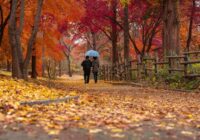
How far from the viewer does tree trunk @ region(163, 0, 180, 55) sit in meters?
20.3

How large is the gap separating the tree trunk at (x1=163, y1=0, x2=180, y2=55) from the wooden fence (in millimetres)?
879

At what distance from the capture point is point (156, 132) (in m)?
6.37

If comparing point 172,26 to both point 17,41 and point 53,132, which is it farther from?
point 53,132

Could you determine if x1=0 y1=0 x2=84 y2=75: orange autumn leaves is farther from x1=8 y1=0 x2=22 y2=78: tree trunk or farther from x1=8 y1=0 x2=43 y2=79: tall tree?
x1=8 y1=0 x2=22 y2=78: tree trunk

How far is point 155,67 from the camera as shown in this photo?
67.8 ft

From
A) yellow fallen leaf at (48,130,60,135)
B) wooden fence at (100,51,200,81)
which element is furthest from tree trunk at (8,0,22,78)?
yellow fallen leaf at (48,130,60,135)

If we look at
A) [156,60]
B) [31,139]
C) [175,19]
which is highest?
[175,19]

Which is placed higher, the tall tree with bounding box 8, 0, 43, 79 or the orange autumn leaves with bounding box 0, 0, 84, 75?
the orange autumn leaves with bounding box 0, 0, 84, 75

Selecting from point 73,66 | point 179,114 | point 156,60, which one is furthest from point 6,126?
point 73,66

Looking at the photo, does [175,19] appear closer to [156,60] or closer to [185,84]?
[156,60]

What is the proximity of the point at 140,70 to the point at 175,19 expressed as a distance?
3836 millimetres

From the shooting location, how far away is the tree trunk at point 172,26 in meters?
20.3

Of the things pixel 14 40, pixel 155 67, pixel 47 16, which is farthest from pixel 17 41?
pixel 47 16

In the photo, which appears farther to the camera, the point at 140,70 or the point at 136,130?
the point at 140,70
